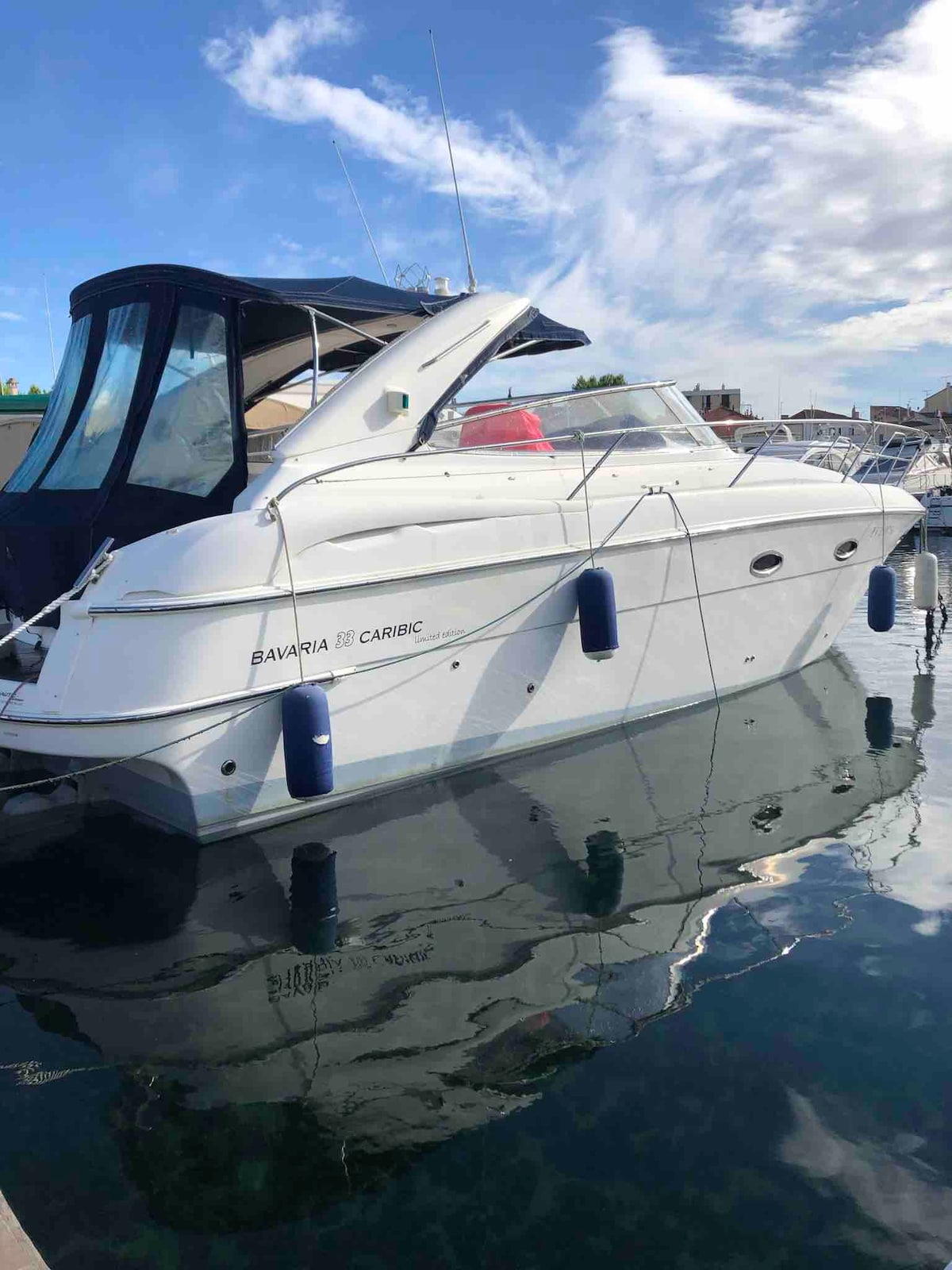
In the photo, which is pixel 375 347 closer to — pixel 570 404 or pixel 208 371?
pixel 570 404

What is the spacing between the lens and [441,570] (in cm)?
509

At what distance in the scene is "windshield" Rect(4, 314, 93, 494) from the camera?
5.48m

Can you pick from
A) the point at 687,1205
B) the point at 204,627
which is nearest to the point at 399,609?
the point at 204,627

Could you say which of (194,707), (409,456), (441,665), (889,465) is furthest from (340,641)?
(889,465)

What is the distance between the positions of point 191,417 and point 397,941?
3005mm

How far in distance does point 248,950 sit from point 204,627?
147cm

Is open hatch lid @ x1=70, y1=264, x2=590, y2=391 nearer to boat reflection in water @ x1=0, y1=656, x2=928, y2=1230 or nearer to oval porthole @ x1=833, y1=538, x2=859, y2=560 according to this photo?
oval porthole @ x1=833, y1=538, x2=859, y2=560

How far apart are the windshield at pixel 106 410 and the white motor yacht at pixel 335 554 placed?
18 mm

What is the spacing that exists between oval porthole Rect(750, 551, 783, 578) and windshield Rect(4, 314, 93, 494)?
14.9 ft

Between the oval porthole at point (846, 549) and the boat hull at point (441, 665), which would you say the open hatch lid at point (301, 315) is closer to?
the boat hull at point (441, 665)

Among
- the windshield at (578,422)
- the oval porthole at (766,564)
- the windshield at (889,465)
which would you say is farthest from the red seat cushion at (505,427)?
the windshield at (889,465)

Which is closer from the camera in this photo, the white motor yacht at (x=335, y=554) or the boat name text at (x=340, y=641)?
the white motor yacht at (x=335, y=554)

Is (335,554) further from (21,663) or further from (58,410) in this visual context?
(58,410)

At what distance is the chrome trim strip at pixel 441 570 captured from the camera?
429cm
